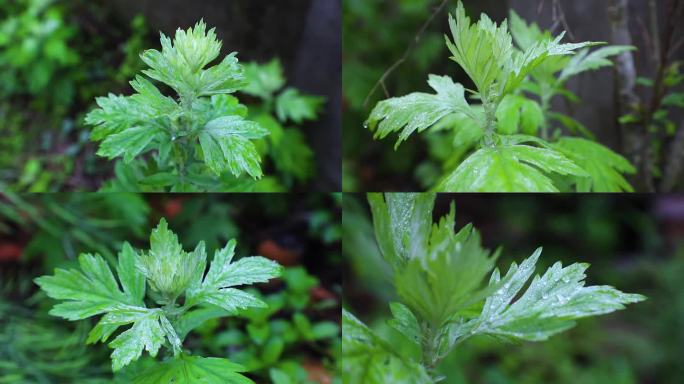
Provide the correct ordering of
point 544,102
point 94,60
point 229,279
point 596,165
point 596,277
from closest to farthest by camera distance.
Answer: point 229,279
point 596,165
point 544,102
point 596,277
point 94,60

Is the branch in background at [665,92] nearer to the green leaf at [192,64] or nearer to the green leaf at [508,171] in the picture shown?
the green leaf at [508,171]

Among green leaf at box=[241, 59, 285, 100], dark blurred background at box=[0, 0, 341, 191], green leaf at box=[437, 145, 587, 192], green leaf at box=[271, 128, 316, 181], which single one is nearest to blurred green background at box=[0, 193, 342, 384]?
green leaf at box=[271, 128, 316, 181]

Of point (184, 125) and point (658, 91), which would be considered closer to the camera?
point (184, 125)

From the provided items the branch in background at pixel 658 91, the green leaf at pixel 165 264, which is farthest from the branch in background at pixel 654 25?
the green leaf at pixel 165 264

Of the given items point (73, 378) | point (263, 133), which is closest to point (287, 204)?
point (73, 378)

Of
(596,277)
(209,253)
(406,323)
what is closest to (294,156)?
(209,253)

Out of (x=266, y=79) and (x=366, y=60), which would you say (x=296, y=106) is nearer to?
(x=266, y=79)

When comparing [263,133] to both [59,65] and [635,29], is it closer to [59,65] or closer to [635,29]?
[635,29]
